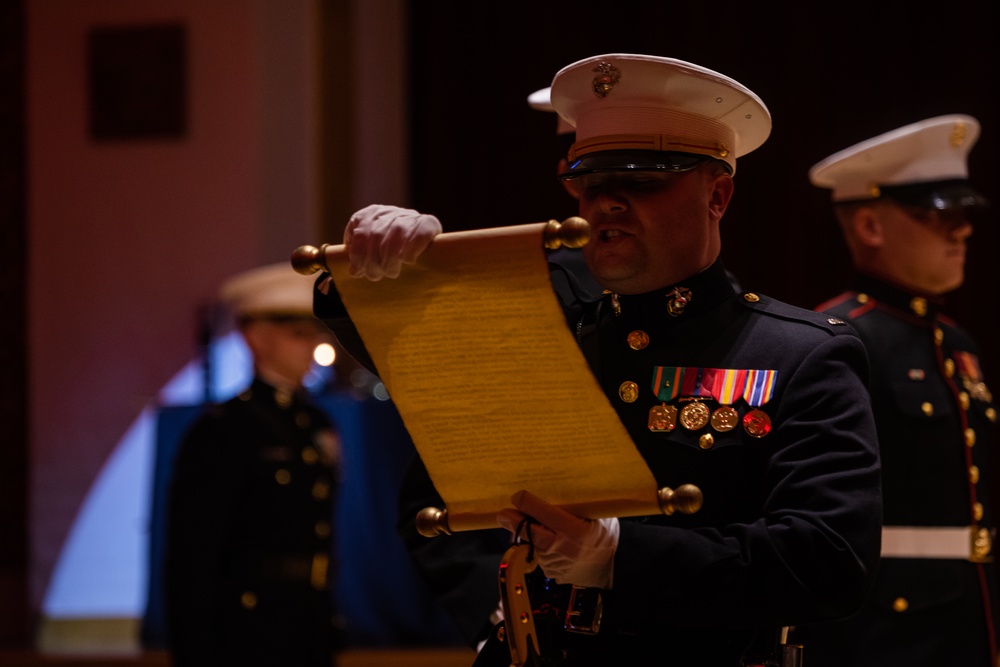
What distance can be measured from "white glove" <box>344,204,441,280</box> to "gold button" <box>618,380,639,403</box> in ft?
1.19

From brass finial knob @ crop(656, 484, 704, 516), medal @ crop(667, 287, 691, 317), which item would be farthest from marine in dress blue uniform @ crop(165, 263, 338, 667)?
brass finial knob @ crop(656, 484, 704, 516)

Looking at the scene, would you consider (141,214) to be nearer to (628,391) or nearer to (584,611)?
(628,391)

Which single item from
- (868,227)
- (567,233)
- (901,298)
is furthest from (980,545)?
(567,233)

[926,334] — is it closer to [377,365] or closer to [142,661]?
[377,365]

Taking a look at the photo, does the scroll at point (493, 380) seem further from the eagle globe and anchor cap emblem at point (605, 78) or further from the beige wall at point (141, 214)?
the beige wall at point (141, 214)

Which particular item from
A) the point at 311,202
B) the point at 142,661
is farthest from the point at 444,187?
the point at 142,661

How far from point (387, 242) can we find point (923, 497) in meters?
1.45

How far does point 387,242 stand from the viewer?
4.13 ft

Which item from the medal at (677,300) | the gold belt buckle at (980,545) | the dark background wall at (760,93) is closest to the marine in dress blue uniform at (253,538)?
the gold belt buckle at (980,545)

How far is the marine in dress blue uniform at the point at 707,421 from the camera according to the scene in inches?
51.8

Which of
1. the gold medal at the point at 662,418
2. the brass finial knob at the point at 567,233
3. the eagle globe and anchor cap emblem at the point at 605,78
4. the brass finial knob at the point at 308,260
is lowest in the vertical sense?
the gold medal at the point at 662,418

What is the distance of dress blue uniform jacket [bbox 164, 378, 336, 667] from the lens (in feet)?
10.2

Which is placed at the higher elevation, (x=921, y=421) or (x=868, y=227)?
(x=868, y=227)

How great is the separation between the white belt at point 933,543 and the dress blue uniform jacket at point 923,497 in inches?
0.4
